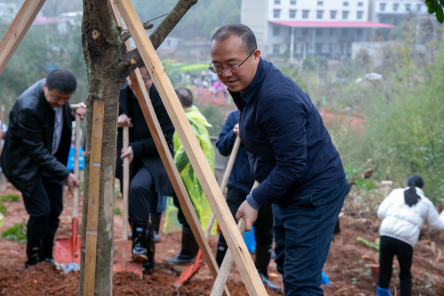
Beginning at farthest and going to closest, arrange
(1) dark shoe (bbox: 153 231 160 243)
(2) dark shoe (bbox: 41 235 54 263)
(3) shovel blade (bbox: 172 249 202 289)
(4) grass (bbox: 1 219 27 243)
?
(1) dark shoe (bbox: 153 231 160 243) → (4) grass (bbox: 1 219 27 243) → (2) dark shoe (bbox: 41 235 54 263) → (3) shovel blade (bbox: 172 249 202 289)

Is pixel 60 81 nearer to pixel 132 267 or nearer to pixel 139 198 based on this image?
pixel 139 198

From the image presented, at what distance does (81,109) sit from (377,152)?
27.8 ft

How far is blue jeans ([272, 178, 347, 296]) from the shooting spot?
2.14 meters

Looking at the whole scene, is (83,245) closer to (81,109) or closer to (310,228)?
(310,228)

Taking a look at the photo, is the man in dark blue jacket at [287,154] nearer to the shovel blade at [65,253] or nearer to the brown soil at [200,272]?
the brown soil at [200,272]

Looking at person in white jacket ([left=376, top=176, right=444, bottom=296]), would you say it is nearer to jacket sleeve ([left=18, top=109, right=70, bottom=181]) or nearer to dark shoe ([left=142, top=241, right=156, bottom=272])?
dark shoe ([left=142, top=241, right=156, bottom=272])

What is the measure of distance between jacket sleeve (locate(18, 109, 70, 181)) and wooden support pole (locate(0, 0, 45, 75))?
4.57 feet

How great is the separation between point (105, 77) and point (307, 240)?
137cm

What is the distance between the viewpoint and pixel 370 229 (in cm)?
663

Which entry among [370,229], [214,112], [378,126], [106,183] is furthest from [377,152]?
[106,183]

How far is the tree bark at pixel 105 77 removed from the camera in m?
2.04

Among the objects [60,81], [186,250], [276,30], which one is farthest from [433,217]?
[276,30]

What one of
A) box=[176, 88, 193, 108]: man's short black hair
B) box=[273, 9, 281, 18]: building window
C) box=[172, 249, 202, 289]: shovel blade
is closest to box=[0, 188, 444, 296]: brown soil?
box=[172, 249, 202, 289]: shovel blade

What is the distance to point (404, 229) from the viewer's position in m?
4.25
